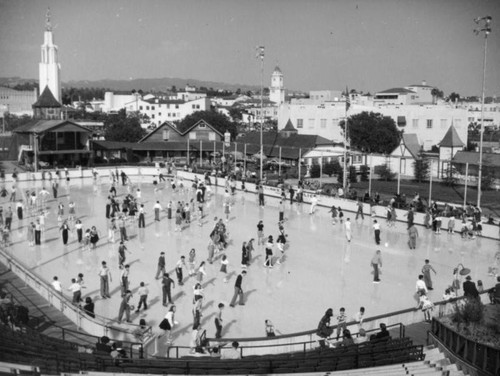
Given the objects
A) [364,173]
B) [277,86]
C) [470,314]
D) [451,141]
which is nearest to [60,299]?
[470,314]

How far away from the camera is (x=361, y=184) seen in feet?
147

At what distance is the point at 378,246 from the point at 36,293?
12.3 m

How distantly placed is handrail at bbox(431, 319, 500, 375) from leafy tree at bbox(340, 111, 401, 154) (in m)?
50.4

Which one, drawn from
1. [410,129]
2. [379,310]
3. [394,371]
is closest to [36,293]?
[379,310]

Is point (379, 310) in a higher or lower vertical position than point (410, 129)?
lower

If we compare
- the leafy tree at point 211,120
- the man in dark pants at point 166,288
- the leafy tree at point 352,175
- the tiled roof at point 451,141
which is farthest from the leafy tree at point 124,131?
the man in dark pants at point 166,288

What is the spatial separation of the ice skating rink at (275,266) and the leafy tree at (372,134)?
109 feet

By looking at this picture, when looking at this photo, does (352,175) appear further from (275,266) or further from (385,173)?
(275,266)

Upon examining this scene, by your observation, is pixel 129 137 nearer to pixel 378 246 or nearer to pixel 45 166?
pixel 45 166

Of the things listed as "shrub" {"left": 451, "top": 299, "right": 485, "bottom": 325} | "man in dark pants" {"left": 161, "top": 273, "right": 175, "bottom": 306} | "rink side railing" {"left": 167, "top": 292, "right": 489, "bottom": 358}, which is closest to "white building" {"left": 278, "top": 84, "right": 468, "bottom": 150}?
"man in dark pants" {"left": 161, "top": 273, "right": 175, "bottom": 306}

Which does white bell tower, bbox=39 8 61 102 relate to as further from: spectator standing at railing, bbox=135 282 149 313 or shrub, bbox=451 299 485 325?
shrub, bbox=451 299 485 325

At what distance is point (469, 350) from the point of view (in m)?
11.4

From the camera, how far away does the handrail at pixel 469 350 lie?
35.6ft

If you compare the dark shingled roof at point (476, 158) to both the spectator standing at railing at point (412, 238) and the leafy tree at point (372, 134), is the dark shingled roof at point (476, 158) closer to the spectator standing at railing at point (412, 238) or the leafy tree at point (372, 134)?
the leafy tree at point (372, 134)
